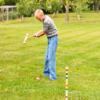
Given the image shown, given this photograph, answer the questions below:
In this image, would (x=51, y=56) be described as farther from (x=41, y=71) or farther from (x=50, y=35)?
(x=41, y=71)

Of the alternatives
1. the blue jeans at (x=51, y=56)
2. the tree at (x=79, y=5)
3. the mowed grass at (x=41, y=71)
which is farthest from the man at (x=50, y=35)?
the tree at (x=79, y=5)

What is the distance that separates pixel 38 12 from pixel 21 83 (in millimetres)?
2050

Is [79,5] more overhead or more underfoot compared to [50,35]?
more overhead

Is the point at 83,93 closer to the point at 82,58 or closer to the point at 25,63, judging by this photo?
the point at 25,63

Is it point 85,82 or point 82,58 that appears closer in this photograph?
point 85,82

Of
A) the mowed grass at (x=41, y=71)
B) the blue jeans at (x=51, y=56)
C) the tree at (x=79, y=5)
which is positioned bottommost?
the mowed grass at (x=41, y=71)

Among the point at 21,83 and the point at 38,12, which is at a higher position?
the point at 38,12

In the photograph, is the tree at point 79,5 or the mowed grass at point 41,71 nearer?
the mowed grass at point 41,71

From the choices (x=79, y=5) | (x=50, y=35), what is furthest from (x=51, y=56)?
(x=79, y=5)

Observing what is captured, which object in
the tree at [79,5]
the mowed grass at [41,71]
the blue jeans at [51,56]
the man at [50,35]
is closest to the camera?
the mowed grass at [41,71]

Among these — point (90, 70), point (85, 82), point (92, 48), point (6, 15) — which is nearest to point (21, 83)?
point (85, 82)

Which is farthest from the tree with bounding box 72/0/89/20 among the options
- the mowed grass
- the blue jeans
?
the blue jeans

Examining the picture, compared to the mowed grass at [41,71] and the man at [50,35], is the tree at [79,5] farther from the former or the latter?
the man at [50,35]

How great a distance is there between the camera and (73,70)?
8.99 meters
